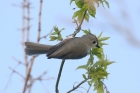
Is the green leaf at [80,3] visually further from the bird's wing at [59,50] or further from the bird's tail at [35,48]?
the bird's tail at [35,48]

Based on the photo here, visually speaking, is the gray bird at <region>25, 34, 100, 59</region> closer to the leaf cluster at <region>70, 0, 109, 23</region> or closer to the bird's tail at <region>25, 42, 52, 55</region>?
the bird's tail at <region>25, 42, 52, 55</region>

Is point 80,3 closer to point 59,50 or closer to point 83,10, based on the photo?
point 83,10

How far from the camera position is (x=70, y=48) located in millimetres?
2828

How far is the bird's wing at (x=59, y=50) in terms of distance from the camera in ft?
8.88

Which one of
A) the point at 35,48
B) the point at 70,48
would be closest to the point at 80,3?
the point at 70,48

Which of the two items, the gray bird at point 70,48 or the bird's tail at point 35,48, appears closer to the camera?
Result: the gray bird at point 70,48

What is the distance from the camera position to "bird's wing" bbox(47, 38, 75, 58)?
2.71 metres

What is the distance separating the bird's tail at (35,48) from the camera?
285 cm

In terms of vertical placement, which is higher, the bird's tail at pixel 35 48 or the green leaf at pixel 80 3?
the green leaf at pixel 80 3

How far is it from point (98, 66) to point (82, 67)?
4.2 inches

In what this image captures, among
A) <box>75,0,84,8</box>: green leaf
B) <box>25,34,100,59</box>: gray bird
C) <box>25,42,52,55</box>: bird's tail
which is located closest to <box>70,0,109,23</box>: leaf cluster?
<box>75,0,84,8</box>: green leaf

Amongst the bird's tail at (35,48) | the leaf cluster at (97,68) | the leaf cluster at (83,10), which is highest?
the leaf cluster at (83,10)

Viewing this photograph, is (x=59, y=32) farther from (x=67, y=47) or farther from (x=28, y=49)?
(x=28, y=49)

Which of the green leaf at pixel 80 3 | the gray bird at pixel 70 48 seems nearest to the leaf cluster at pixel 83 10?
the green leaf at pixel 80 3
